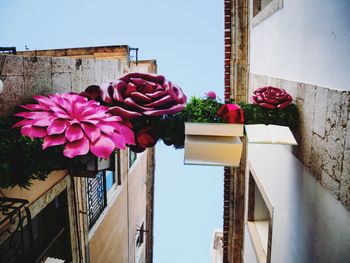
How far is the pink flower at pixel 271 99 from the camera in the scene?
3.12 metres

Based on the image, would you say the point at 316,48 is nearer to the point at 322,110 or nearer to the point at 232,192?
the point at 322,110

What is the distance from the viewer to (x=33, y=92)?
3.16 m

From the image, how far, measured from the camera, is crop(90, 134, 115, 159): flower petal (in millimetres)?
1903

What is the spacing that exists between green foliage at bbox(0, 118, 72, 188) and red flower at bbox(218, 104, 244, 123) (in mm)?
1450

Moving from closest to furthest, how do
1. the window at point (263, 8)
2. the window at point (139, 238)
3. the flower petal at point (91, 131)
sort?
1. the flower petal at point (91, 131)
2. the window at point (263, 8)
3. the window at point (139, 238)

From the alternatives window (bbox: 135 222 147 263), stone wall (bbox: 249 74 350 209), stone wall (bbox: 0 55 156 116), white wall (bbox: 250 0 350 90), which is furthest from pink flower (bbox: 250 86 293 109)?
window (bbox: 135 222 147 263)

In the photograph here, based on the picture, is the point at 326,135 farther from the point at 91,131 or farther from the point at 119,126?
the point at 91,131

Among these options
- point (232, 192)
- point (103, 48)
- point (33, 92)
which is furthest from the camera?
point (103, 48)

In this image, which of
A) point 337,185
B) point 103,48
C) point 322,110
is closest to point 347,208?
point 337,185

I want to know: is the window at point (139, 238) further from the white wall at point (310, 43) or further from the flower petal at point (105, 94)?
the flower petal at point (105, 94)

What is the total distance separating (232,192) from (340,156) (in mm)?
5307

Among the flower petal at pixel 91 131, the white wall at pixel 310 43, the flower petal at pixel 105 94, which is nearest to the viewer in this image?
the flower petal at pixel 91 131

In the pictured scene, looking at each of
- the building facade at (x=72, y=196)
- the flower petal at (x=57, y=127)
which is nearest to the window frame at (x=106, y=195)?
the building facade at (x=72, y=196)

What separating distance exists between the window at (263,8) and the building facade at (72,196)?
274 centimetres
